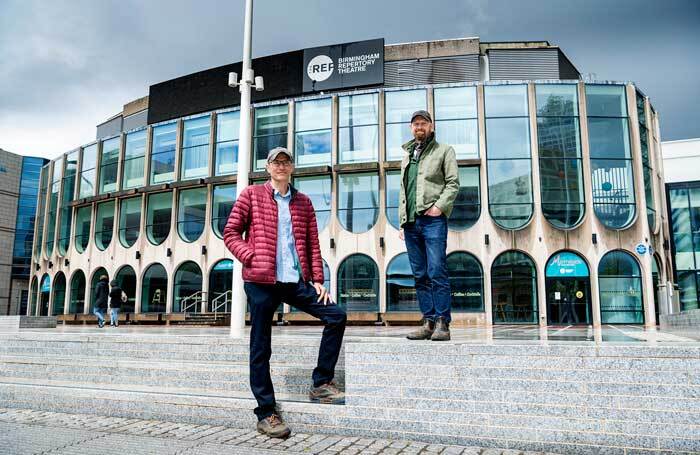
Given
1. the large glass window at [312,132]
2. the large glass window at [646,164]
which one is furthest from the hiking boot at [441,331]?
the large glass window at [646,164]

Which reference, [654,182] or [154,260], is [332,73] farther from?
[654,182]

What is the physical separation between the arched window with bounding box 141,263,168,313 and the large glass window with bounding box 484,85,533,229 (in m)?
17.2

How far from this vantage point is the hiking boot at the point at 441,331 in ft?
16.3

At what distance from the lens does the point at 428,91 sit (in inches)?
953

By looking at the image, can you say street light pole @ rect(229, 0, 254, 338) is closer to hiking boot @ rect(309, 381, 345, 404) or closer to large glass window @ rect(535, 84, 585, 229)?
hiking boot @ rect(309, 381, 345, 404)

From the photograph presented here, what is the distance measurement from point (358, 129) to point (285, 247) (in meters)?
20.8

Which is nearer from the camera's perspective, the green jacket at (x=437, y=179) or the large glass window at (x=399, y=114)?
the green jacket at (x=437, y=179)

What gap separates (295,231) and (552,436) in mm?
2647

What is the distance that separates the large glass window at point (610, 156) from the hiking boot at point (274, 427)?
21475mm

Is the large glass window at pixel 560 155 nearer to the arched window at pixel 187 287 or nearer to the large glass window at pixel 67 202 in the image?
the arched window at pixel 187 287

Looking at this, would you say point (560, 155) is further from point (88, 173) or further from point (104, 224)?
point (88, 173)

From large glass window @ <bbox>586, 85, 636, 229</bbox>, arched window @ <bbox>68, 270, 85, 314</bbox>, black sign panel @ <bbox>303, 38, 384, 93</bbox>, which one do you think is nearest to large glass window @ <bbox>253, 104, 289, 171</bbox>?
black sign panel @ <bbox>303, 38, 384, 93</bbox>

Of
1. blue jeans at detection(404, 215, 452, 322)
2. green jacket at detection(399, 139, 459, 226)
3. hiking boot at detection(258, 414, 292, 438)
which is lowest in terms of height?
hiking boot at detection(258, 414, 292, 438)

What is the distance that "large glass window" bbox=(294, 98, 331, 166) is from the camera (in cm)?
2511
